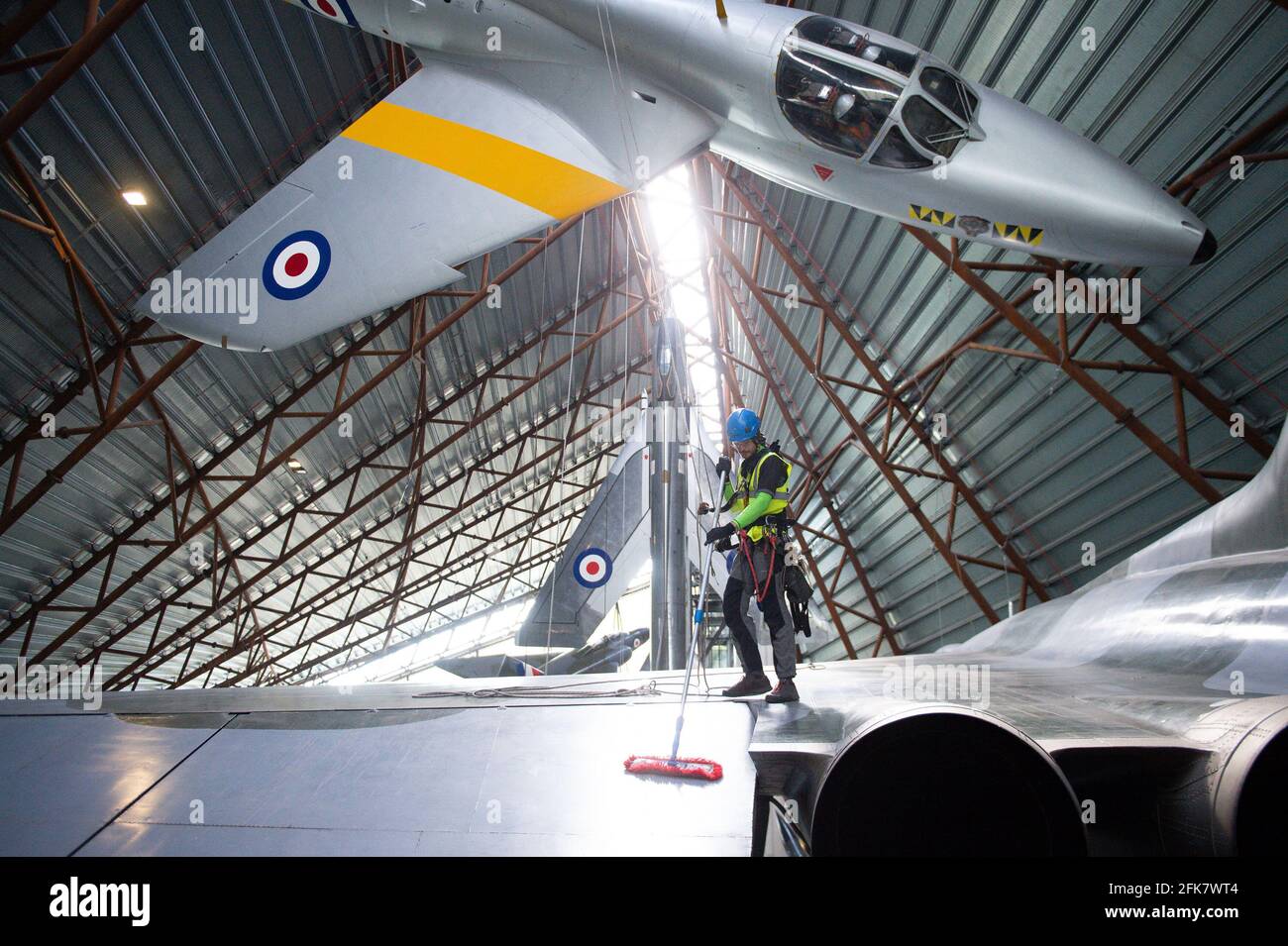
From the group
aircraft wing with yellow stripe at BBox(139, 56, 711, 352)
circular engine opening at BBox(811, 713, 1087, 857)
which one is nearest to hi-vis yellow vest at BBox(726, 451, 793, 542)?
circular engine opening at BBox(811, 713, 1087, 857)

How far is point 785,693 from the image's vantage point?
384 cm

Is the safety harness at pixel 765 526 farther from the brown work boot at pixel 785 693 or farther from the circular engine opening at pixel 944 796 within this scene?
the circular engine opening at pixel 944 796

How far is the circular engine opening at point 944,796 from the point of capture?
6.04 feet

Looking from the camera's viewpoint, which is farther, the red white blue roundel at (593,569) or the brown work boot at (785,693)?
the red white blue roundel at (593,569)

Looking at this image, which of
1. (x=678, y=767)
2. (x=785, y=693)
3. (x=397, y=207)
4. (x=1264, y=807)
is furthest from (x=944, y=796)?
(x=397, y=207)

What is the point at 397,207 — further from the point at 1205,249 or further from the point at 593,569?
the point at 593,569

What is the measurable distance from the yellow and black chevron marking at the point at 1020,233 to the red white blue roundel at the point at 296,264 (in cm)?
599

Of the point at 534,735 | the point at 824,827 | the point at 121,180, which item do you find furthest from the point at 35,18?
the point at 824,827

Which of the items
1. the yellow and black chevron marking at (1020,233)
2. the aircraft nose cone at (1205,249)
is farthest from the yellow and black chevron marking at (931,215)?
the aircraft nose cone at (1205,249)

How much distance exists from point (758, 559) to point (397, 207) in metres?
4.73
